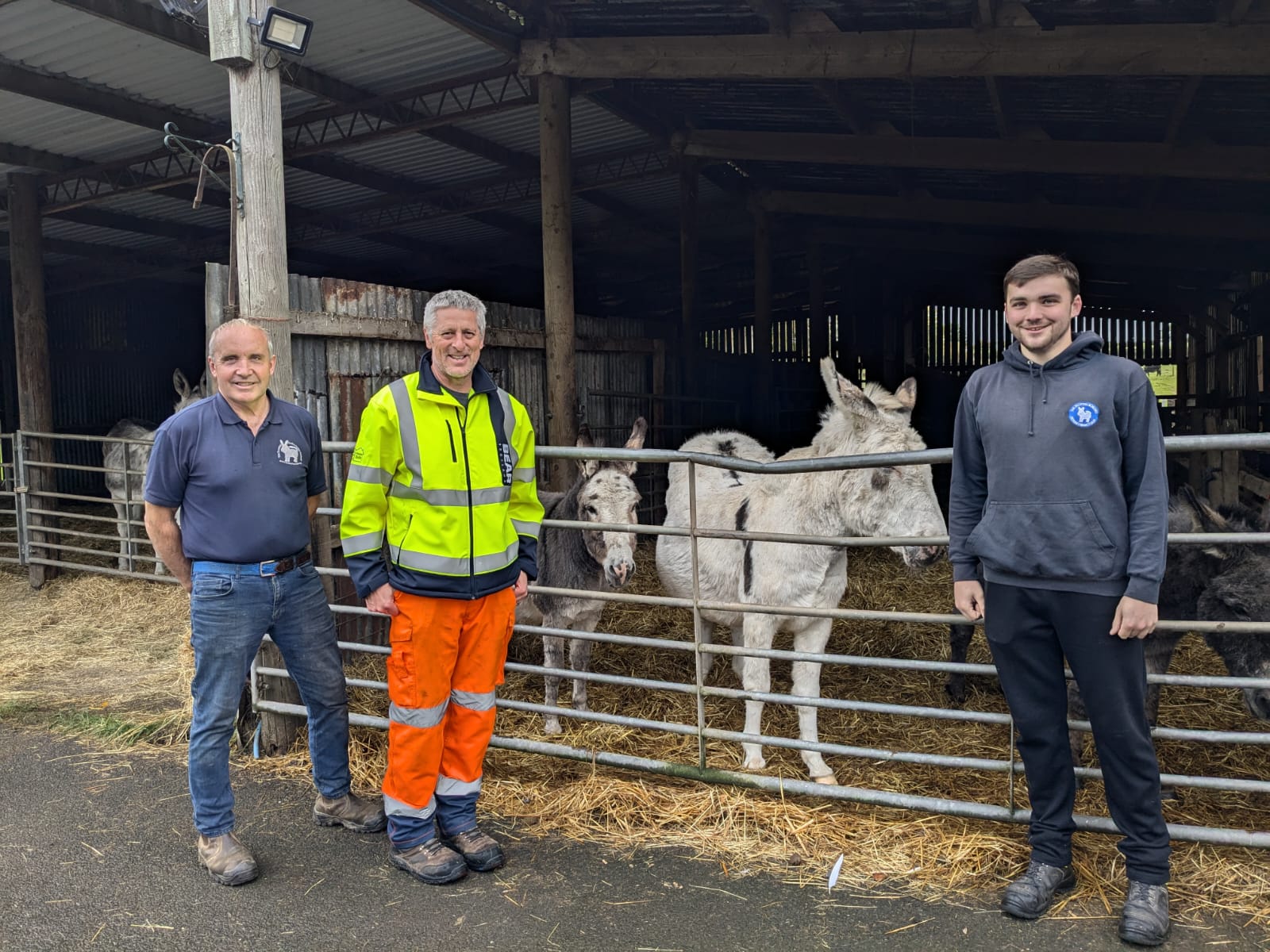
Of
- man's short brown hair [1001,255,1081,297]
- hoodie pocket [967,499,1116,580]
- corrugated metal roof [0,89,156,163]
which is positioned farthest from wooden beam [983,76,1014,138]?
corrugated metal roof [0,89,156,163]

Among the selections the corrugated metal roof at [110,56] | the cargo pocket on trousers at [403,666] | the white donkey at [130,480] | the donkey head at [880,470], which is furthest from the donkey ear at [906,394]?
the white donkey at [130,480]

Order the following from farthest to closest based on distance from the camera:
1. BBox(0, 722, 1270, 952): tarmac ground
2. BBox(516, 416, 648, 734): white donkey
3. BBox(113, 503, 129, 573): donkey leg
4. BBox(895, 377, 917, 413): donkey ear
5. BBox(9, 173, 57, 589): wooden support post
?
BBox(9, 173, 57, 589): wooden support post < BBox(113, 503, 129, 573): donkey leg < BBox(516, 416, 648, 734): white donkey < BBox(895, 377, 917, 413): donkey ear < BBox(0, 722, 1270, 952): tarmac ground

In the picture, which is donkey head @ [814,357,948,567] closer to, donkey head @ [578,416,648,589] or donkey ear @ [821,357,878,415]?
donkey ear @ [821,357,878,415]

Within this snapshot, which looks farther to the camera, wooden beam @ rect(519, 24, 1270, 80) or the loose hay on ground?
wooden beam @ rect(519, 24, 1270, 80)

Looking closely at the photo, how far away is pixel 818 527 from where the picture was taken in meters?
4.36

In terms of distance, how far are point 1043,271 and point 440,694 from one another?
245 centimetres

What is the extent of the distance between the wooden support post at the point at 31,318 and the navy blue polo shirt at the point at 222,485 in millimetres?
8134

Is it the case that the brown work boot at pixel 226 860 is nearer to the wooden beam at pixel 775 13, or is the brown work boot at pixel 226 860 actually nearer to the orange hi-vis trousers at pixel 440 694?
the orange hi-vis trousers at pixel 440 694

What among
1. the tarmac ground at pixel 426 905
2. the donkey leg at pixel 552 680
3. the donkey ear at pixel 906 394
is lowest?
the tarmac ground at pixel 426 905

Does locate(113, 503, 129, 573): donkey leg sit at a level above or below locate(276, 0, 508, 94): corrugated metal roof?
below

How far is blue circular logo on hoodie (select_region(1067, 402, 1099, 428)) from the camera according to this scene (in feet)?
8.77

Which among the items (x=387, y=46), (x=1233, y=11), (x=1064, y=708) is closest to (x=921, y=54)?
(x=1233, y=11)

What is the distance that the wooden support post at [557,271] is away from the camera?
8.05 meters

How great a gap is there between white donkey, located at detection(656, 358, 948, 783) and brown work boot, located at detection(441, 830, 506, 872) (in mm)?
1279
